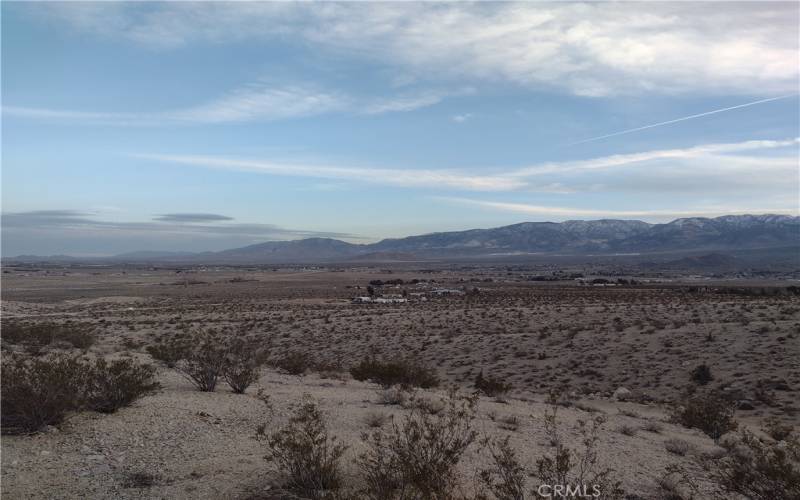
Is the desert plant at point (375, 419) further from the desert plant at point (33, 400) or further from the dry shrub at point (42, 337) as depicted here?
the dry shrub at point (42, 337)

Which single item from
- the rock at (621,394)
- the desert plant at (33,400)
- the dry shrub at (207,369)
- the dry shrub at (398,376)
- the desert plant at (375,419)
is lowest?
the rock at (621,394)

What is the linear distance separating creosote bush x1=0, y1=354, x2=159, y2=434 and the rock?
1321 cm

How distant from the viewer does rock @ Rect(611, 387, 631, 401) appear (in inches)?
633

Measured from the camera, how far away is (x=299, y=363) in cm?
1762

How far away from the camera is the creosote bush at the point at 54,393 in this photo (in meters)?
8.00

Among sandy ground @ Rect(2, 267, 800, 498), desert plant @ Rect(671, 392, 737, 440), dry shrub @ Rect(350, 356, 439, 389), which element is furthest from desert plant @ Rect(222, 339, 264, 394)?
desert plant @ Rect(671, 392, 737, 440)

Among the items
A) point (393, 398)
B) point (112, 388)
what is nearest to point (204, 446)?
point (112, 388)

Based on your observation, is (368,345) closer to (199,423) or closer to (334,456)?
(199,423)

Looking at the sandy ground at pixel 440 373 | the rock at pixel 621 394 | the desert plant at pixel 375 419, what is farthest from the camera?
the rock at pixel 621 394

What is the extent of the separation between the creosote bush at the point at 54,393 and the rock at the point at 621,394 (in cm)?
1321

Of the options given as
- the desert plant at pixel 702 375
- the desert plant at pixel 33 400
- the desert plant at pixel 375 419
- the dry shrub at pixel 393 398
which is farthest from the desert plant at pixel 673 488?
the desert plant at pixel 702 375

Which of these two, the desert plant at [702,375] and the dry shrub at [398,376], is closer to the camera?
the dry shrub at [398,376]

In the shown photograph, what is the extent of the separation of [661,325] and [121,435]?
24.4 meters

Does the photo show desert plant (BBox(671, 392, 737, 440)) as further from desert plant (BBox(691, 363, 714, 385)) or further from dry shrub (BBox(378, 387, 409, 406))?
desert plant (BBox(691, 363, 714, 385))
